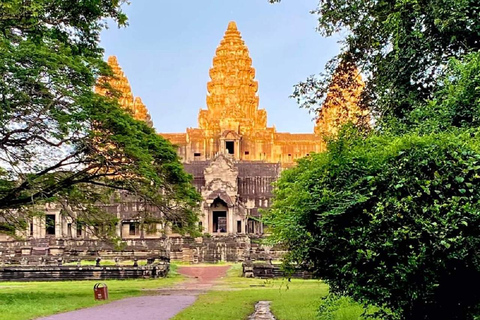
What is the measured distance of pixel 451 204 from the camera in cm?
683

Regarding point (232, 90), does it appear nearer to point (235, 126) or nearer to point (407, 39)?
point (235, 126)

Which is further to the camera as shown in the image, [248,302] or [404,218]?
[248,302]

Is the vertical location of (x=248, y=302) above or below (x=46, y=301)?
below

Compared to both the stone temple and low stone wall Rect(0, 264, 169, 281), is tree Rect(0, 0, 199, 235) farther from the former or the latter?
the stone temple

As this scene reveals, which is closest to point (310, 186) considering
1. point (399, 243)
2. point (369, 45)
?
point (399, 243)

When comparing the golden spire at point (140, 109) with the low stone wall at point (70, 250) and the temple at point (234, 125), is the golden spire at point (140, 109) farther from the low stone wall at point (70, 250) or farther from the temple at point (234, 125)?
the low stone wall at point (70, 250)

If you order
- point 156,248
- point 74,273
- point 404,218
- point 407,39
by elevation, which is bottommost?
point 74,273

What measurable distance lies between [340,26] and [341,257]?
8.41 metres

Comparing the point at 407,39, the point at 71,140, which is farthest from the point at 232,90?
the point at 407,39

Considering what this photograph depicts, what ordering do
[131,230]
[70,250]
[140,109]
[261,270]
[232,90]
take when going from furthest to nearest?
[140,109]
[232,90]
[131,230]
[70,250]
[261,270]

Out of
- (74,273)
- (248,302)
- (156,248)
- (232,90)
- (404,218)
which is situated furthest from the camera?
(232,90)

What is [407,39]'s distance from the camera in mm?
12109

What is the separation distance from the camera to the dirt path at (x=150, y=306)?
13281 mm

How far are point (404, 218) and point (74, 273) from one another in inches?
878
